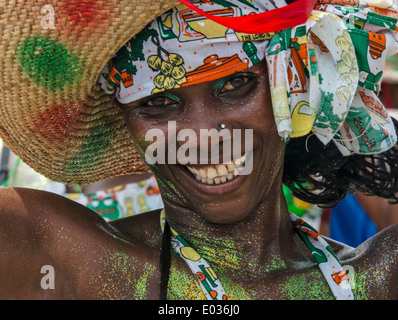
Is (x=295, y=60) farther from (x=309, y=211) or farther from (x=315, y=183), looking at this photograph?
(x=309, y=211)

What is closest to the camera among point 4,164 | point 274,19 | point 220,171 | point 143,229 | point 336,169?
point 274,19

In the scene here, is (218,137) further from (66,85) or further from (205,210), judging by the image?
(66,85)

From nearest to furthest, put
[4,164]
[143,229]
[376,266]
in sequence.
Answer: [376,266], [143,229], [4,164]

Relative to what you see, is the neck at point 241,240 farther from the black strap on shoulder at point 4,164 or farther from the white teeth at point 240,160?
the black strap on shoulder at point 4,164

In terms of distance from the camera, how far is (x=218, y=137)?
253 centimetres

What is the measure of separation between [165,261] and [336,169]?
79 cm

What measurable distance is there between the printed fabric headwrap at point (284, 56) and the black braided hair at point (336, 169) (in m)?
0.38

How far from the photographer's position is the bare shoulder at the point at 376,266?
271 centimetres

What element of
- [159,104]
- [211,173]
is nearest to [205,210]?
[211,173]

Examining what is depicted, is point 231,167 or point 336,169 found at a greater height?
point 231,167

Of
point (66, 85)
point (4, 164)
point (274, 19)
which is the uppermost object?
point (274, 19)

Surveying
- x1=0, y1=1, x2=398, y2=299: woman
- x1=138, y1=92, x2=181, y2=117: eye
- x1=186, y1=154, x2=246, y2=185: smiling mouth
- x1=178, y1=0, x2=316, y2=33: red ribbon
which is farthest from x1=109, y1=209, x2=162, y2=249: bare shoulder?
x1=178, y1=0, x2=316, y2=33: red ribbon

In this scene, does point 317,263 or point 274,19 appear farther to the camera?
point 317,263
